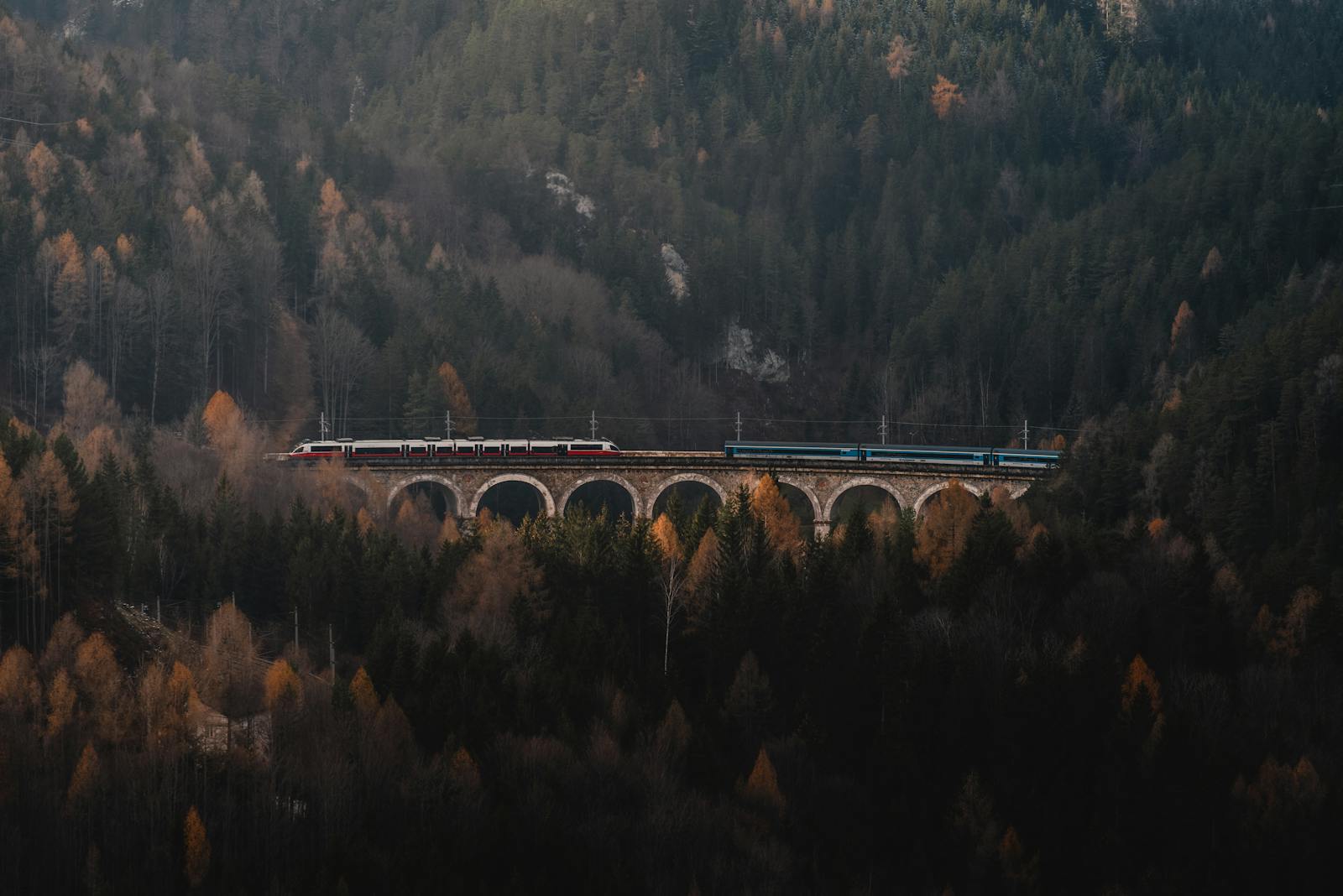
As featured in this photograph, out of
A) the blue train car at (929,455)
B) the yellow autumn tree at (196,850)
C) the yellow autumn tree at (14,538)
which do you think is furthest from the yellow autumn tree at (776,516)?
the yellow autumn tree at (196,850)

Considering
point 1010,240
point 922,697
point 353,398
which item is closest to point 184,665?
point 922,697

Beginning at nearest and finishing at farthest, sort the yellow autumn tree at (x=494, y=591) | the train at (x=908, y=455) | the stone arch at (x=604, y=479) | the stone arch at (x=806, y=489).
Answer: the yellow autumn tree at (x=494, y=591), the train at (x=908, y=455), the stone arch at (x=806, y=489), the stone arch at (x=604, y=479)

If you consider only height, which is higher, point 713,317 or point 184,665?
point 713,317

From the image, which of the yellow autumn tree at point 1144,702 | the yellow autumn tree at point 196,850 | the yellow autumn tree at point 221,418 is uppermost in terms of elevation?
the yellow autumn tree at point 221,418

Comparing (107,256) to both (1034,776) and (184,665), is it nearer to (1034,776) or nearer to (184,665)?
(184,665)

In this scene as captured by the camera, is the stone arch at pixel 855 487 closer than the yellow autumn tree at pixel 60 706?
No

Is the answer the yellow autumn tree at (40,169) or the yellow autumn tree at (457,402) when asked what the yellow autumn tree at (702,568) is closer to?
the yellow autumn tree at (457,402)
